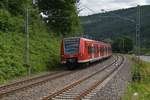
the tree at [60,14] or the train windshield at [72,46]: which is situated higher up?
the tree at [60,14]

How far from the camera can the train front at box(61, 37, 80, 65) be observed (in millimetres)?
38812

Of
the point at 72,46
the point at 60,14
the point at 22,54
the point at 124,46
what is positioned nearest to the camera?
the point at 22,54

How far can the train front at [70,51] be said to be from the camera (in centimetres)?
3881

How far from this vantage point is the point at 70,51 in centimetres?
3916

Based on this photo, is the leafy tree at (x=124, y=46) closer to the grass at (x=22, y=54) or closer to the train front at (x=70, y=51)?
the grass at (x=22, y=54)

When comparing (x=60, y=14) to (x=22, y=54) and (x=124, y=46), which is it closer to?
(x=22, y=54)

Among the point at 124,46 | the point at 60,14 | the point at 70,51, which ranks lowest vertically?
the point at 124,46

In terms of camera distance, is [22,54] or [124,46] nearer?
[22,54]

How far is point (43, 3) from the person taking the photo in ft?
192

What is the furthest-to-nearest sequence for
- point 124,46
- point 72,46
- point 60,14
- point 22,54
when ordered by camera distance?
point 124,46 < point 60,14 < point 72,46 < point 22,54

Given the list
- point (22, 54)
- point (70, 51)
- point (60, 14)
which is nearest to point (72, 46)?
point (70, 51)

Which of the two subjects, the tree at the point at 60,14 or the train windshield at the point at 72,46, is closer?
the train windshield at the point at 72,46

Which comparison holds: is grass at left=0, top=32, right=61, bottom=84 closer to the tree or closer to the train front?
the train front

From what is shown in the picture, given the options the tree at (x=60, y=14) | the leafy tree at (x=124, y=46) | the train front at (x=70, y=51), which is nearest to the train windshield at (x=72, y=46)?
the train front at (x=70, y=51)
